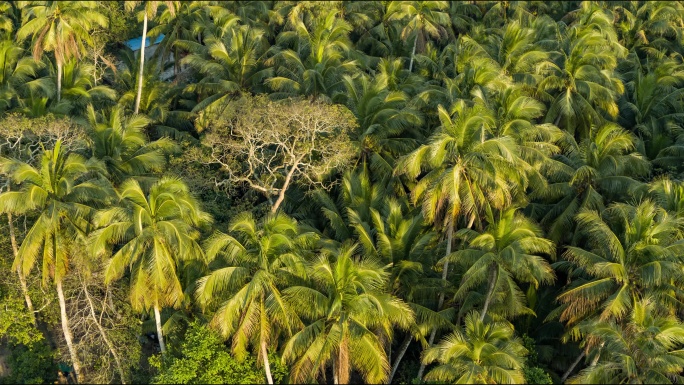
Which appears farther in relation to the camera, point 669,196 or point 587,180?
point 587,180

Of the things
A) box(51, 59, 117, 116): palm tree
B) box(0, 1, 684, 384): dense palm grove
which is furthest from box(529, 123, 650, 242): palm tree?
box(51, 59, 117, 116): palm tree

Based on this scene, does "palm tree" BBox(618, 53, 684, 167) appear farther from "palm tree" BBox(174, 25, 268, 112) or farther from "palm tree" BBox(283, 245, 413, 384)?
"palm tree" BBox(174, 25, 268, 112)

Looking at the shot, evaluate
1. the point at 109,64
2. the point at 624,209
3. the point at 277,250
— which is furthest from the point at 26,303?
the point at 624,209

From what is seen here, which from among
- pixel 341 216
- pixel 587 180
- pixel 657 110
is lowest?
pixel 341 216

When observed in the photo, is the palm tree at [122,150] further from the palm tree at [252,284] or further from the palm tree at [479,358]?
the palm tree at [479,358]

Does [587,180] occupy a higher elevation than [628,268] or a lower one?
lower

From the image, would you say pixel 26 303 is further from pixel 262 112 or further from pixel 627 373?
pixel 627 373

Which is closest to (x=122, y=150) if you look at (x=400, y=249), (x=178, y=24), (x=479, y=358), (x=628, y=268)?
(x=400, y=249)

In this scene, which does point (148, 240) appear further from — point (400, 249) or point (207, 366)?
point (400, 249)
